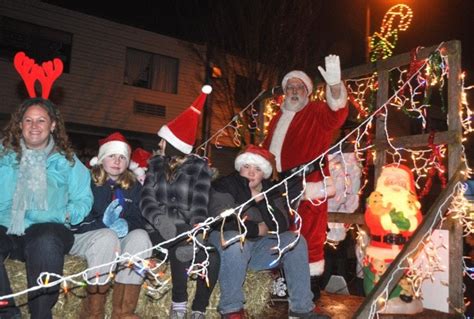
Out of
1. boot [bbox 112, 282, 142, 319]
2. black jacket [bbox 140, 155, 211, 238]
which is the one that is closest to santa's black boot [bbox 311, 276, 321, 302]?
black jacket [bbox 140, 155, 211, 238]

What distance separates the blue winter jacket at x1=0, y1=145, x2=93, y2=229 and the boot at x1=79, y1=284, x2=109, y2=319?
483 mm

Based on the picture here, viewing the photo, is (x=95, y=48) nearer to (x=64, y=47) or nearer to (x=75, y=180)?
(x=64, y=47)

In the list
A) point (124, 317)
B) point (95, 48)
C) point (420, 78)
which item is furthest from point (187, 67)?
point (124, 317)

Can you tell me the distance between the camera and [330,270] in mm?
5883

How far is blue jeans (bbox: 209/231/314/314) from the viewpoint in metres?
3.40

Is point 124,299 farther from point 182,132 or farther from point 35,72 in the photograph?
point 35,72

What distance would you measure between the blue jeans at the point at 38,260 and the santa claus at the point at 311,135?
2.21 m

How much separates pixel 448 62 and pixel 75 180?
306 centimetres

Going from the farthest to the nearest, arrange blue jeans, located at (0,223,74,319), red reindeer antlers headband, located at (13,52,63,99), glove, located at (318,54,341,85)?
1. glove, located at (318,54,341,85)
2. red reindeer antlers headband, located at (13,52,63,99)
3. blue jeans, located at (0,223,74,319)

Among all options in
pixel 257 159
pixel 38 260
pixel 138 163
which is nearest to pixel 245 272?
pixel 257 159

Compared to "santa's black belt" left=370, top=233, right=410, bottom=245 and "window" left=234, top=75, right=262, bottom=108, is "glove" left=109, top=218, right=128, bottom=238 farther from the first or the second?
"window" left=234, top=75, right=262, bottom=108

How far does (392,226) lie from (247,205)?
1.16 metres

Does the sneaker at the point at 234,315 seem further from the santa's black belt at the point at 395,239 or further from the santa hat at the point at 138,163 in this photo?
the santa hat at the point at 138,163

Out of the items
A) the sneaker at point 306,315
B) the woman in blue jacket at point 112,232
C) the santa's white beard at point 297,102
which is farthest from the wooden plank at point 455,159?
the woman in blue jacket at point 112,232
